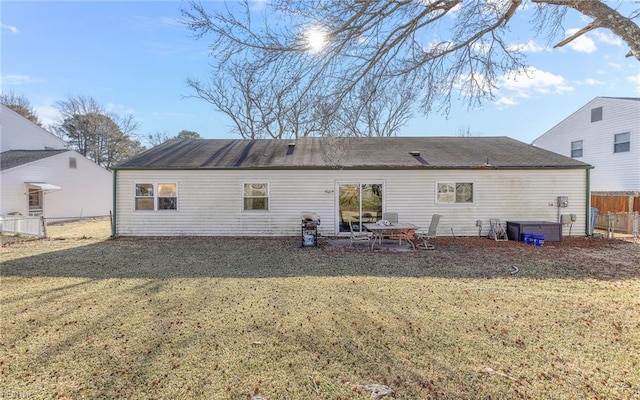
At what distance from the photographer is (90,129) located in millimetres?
28609

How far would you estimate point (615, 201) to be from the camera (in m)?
13.3

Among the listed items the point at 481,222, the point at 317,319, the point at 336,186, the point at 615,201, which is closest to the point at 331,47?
the point at 317,319

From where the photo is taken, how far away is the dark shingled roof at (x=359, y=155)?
10883mm

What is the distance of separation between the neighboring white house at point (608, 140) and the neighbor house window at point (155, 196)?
2118cm

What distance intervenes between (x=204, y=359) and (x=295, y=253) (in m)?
5.48

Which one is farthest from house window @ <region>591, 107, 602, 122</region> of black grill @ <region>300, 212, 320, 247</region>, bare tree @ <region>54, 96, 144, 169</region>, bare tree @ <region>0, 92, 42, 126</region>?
bare tree @ <region>0, 92, 42, 126</region>

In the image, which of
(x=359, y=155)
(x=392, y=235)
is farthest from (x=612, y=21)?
(x=359, y=155)

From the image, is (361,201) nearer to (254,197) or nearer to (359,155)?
(359,155)

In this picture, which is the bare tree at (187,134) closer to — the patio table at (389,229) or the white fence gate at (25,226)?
the white fence gate at (25,226)

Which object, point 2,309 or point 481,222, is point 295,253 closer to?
point 2,309

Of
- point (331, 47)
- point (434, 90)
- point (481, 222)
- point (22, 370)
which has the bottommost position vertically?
point (22, 370)

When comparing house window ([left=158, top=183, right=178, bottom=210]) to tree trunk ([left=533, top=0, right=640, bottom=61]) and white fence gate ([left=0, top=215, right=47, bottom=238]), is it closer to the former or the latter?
white fence gate ([left=0, top=215, right=47, bottom=238])

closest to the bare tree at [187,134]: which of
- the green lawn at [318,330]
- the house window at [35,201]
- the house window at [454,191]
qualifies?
the house window at [35,201]

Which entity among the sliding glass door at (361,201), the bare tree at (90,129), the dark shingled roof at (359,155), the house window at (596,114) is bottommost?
the sliding glass door at (361,201)
